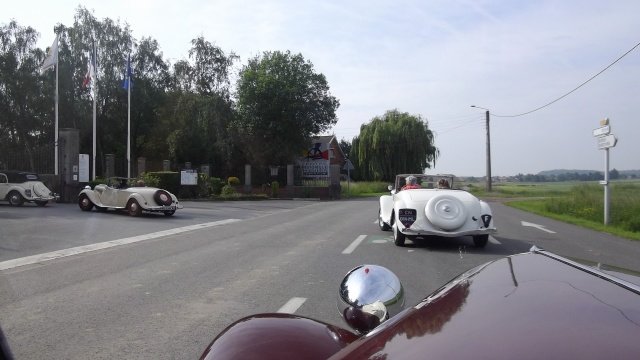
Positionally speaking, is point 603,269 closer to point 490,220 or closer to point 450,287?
point 450,287

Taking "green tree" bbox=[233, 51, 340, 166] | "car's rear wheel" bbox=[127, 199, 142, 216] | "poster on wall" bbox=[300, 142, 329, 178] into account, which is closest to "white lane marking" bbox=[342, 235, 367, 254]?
"car's rear wheel" bbox=[127, 199, 142, 216]

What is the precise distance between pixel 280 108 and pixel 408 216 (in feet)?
109

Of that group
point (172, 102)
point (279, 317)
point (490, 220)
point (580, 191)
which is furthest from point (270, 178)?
point (279, 317)

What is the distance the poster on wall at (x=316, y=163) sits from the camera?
4190 centimetres

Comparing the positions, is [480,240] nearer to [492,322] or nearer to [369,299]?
[369,299]

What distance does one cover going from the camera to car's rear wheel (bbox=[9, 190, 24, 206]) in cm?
1955

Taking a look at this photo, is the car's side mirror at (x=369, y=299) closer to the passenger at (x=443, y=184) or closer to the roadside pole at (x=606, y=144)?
the passenger at (x=443, y=184)

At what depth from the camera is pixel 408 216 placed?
9.36 m

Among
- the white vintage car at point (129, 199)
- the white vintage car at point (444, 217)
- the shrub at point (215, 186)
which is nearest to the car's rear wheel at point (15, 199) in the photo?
the white vintage car at point (129, 199)

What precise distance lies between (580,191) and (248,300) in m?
20.5

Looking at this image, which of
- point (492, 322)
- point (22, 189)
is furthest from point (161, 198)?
point (492, 322)

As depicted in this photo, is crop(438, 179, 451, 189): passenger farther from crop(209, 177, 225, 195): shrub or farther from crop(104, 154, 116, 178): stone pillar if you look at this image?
crop(104, 154, 116, 178): stone pillar

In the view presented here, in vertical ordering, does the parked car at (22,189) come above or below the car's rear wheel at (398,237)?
above

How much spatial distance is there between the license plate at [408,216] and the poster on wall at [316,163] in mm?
31073
